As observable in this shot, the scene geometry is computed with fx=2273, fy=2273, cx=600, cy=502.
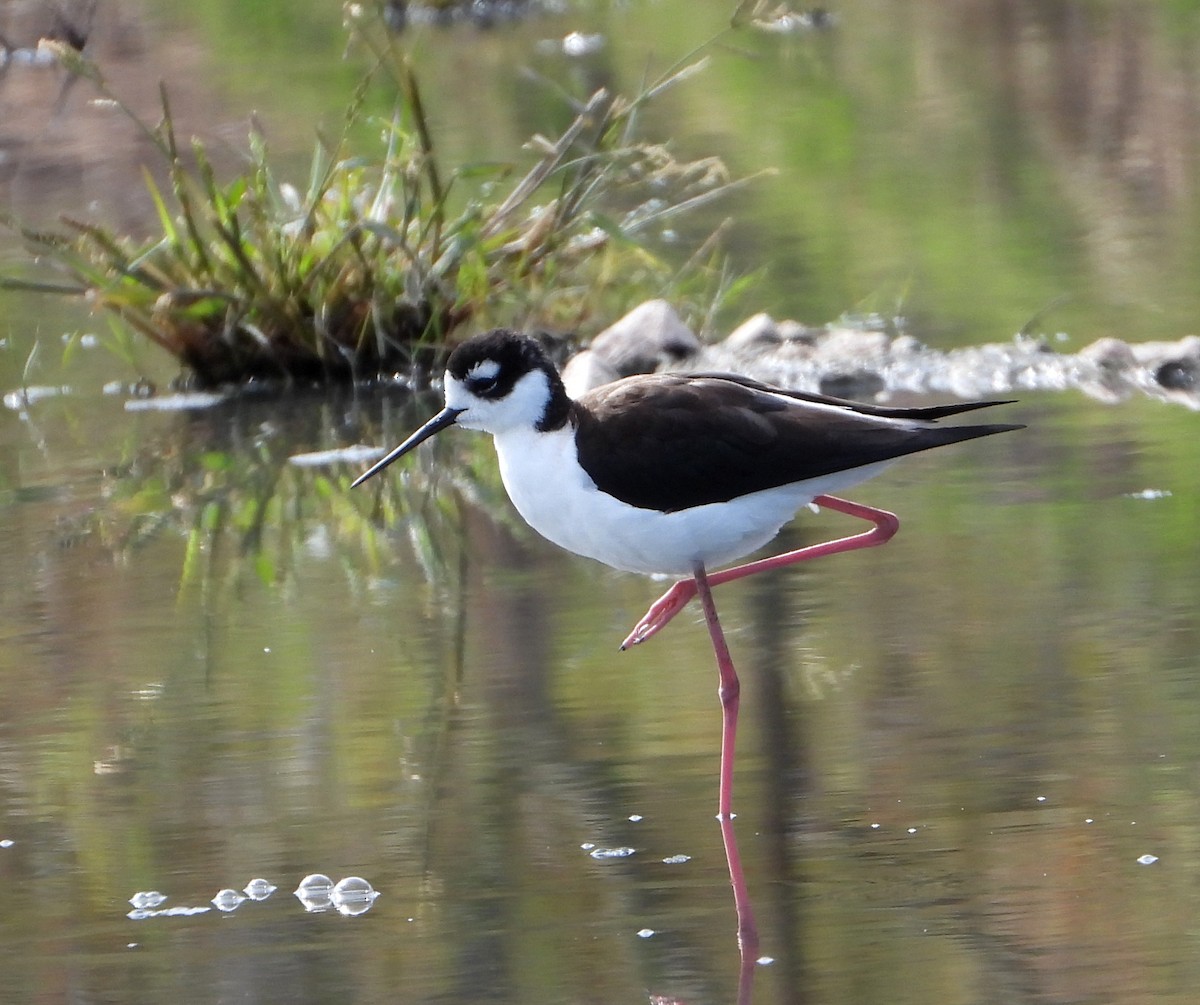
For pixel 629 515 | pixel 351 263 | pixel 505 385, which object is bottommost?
pixel 351 263

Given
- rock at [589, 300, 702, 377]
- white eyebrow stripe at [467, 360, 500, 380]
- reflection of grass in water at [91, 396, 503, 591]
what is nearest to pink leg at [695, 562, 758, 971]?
white eyebrow stripe at [467, 360, 500, 380]

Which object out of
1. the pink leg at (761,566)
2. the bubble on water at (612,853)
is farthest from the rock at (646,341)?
the bubble on water at (612,853)

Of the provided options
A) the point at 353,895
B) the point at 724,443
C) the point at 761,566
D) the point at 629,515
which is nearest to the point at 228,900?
the point at 353,895

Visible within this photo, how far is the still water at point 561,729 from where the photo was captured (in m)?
3.73

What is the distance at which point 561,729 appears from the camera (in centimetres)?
483

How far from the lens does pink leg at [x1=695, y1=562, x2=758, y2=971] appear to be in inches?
148

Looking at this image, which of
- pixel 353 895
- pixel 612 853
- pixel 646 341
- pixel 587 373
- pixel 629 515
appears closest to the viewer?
pixel 353 895

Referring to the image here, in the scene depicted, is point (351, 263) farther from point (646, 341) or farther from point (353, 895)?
point (353, 895)

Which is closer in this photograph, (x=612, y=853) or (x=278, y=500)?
(x=612, y=853)

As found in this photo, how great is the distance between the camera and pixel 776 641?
5.40 meters

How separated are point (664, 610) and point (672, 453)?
1.62ft

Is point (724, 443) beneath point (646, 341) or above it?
above

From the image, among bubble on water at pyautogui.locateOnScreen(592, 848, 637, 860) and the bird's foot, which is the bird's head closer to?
the bird's foot

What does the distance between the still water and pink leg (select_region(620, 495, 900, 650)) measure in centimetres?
13
